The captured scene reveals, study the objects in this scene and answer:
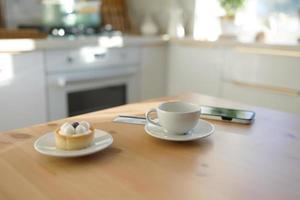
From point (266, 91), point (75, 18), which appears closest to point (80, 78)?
point (75, 18)

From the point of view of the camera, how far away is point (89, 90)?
2254 millimetres

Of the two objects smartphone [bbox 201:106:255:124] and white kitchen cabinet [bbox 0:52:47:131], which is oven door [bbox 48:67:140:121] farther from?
smartphone [bbox 201:106:255:124]

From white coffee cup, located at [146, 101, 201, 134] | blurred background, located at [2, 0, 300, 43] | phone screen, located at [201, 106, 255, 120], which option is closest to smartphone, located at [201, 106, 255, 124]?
phone screen, located at [201, 106, 255, 120]

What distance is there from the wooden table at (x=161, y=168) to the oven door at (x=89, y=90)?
124 centimetres

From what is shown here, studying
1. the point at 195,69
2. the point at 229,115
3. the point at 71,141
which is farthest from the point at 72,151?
the point at 195,69

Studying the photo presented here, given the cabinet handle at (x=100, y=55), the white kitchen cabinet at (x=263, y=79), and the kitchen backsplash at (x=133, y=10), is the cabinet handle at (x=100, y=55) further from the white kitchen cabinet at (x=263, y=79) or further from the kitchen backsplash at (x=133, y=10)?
the white kitchen cabinet at (x=263, y=79)

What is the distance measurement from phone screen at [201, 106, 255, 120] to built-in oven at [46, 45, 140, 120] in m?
1.28

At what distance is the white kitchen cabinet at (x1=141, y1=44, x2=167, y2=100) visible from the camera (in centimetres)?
252

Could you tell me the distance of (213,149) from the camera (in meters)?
0.75

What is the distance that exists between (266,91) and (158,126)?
4.39 feet

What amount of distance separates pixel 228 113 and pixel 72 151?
49 cm

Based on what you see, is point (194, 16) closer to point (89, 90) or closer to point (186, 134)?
point (89, 90)

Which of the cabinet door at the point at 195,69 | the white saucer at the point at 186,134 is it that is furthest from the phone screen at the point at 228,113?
the cabinet door at the point at 195,69

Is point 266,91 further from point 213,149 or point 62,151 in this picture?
point 62,151
